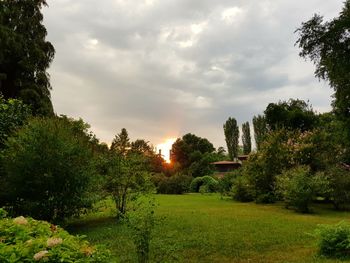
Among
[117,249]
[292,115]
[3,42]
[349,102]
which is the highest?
[3,42]

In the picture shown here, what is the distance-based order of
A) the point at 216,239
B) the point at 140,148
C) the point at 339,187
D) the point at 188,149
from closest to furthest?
the point at 216,239
the point at 140,148
the point at 339,187
the point at 188,149

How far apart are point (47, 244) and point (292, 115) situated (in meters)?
31.2

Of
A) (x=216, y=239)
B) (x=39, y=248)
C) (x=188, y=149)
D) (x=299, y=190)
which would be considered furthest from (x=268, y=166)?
(x=188, y=149)

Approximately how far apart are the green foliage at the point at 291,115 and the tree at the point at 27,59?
17892mm

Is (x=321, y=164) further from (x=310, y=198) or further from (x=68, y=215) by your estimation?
(x=68, y=215)

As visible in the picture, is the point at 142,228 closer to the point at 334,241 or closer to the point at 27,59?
the point at 334,241

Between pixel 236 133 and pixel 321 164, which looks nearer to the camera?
pixel 321 164

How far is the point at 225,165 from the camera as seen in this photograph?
64312 millimetres

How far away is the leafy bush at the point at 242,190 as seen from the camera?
26950mm

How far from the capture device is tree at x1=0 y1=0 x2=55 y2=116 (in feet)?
83.7

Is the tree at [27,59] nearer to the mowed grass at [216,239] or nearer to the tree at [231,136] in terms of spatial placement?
the mowed grass at [216,239]

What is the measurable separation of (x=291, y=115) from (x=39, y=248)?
31.4m

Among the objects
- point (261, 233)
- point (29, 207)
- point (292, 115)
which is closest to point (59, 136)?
point (29, 207)

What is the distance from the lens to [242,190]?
27.5m
